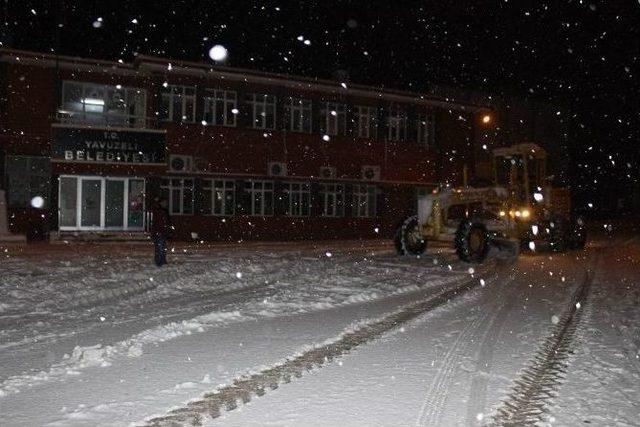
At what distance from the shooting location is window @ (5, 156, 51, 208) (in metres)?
22.9

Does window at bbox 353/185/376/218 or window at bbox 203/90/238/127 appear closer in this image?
window at bbox 203/90/238/127

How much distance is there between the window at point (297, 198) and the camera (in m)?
27.1

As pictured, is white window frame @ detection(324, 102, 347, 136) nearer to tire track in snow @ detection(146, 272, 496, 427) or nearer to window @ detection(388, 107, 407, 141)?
window @ detection(388, 107, 407, 141)

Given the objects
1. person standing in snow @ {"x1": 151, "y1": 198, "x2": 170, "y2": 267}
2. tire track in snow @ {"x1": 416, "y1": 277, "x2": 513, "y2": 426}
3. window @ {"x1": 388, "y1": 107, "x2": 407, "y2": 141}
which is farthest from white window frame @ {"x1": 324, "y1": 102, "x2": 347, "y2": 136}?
tire track in snow @ {"x1": 416, "y1": 277, "x2": 513, "y2": 426}

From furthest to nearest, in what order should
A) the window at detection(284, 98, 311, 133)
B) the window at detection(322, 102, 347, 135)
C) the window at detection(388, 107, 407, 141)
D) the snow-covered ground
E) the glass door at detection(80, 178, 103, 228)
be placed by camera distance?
1. the window at detection(388, 107, 407, 141)
2. the window at detection(322, 102, 347, 135)
3. the window at detection(284, 98, 311, 133)
4. the glass door at detection(80, 178, 103, 228)
5. the snow-covered ground

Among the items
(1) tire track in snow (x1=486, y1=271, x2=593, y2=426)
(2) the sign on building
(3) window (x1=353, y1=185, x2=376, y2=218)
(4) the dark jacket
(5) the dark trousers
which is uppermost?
(2) the sign on building

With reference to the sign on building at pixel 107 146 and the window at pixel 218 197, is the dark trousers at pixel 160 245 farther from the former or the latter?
the window at pixel 218 197

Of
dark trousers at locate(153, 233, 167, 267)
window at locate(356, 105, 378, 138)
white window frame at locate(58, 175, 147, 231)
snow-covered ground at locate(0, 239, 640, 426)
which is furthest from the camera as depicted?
window at locate(356, 105, 378, 138)

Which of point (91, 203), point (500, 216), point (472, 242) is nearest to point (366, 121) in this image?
point (500, 216)

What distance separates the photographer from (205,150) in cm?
2497

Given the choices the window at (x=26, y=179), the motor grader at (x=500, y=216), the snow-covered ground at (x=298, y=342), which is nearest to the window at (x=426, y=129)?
the motor grader at (x=500, y=216)

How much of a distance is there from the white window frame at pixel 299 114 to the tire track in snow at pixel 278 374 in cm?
1851

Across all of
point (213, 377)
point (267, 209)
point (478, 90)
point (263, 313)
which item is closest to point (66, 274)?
point (263, 313)

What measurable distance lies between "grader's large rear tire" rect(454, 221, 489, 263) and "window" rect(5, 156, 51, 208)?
1531 cm
